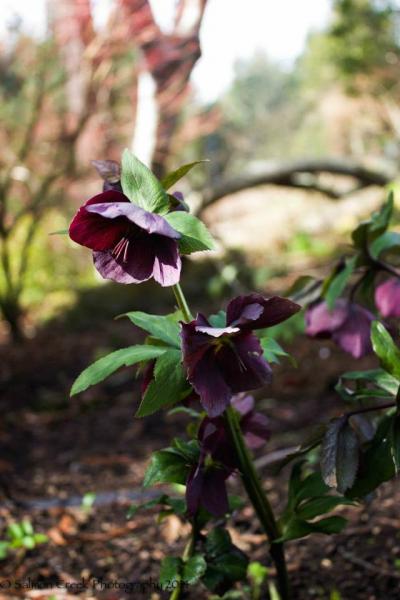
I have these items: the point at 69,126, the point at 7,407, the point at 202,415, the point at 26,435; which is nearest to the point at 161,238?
the point at 202,415

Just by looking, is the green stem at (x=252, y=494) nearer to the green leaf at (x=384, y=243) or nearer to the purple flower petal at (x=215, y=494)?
the purple flower petal at (x=215, y=494)

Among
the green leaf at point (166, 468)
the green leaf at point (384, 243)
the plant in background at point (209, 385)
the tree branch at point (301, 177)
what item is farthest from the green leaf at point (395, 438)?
the tree branch at point (301, 177)

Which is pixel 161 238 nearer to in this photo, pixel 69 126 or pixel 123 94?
pixel 69 126

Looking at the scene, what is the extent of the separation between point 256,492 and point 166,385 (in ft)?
0.67

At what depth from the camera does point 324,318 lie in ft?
3.26

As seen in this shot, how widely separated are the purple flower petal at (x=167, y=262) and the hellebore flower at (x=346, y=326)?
40cm

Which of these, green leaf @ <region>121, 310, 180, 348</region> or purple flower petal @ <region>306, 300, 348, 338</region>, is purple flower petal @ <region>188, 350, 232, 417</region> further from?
purple flower petal @ <region>306, 300, 348, 338</region>

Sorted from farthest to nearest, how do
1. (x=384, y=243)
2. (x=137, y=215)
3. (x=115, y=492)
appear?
(x=115, y=492) < (x=384, y=243) < (x=137, y=215)

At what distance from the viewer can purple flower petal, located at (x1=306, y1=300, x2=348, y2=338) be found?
3.19 ft

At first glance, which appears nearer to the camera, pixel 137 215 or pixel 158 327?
pixel 137 215

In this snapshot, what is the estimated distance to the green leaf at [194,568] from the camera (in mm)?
742

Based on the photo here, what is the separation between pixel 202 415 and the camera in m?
0.78

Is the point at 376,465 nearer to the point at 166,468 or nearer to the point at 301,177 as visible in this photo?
the point at 166,468

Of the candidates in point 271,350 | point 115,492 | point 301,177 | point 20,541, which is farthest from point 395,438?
point 301,177
